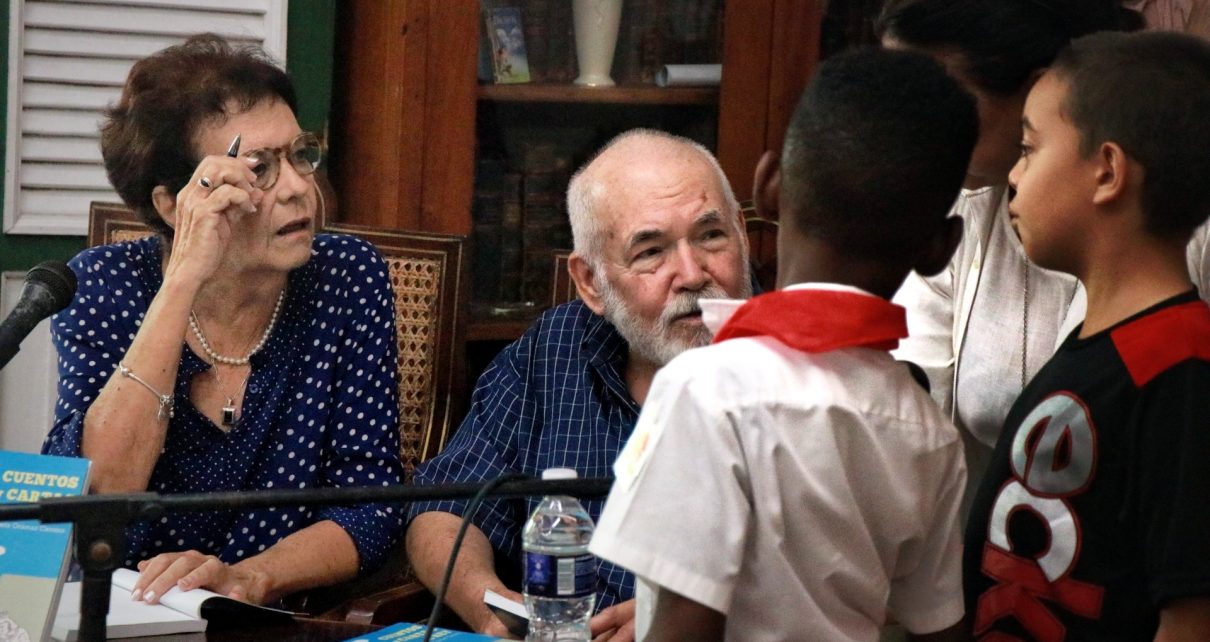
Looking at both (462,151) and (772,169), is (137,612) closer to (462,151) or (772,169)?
(772,169)

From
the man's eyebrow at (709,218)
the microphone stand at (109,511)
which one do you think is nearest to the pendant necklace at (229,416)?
the man's eyebrow at (709,218)

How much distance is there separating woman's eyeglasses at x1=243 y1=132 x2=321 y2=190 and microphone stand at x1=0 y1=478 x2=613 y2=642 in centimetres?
109

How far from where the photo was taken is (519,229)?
3.01m

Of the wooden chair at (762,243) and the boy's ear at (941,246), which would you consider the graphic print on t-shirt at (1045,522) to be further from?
the wooden chair at (762,243)

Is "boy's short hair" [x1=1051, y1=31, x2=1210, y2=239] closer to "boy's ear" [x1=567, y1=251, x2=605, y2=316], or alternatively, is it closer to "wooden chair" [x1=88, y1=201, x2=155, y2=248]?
"boy's ear" [x1=567, y1=251, x2=605, y2=316]

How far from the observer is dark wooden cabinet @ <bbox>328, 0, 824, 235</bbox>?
2824 mm

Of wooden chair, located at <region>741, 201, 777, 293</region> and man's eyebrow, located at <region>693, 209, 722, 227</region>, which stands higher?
man's eyebrow, located at <region>693, 209, 722, 227</region>

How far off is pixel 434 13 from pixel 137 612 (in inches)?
64.0

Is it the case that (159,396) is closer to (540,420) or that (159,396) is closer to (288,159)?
(288,159)

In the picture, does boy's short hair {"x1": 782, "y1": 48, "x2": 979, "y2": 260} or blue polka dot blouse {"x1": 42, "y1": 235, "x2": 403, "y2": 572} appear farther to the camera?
blue polka dot blouse {"x1": 42, "y1": 235, "x2": 403, "y2": 572}

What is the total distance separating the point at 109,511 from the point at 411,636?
0.45 m

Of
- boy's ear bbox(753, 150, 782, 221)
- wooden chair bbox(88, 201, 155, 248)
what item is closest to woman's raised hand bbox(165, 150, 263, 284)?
wooden chair bbox(88, 201, 155, 248)

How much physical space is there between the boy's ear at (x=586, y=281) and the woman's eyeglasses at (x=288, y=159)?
1.48 feet

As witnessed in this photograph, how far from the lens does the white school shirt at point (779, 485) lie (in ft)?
3.48
